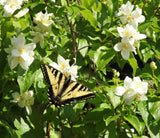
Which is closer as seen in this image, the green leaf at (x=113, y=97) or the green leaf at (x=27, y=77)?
the green leaf at (x=27, y=77)

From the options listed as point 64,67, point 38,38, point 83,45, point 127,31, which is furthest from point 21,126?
point 127,31

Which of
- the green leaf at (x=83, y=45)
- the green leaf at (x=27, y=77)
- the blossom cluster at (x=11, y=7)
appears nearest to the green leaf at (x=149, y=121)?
the green leaf at (x=83, y=45)

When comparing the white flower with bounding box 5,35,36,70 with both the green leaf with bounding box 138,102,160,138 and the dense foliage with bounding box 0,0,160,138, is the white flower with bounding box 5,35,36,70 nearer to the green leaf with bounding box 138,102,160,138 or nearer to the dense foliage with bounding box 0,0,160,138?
the dense foliage with bounding box 0,0,160,138

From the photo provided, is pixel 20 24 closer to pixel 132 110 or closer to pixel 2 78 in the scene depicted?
pixel 2 78

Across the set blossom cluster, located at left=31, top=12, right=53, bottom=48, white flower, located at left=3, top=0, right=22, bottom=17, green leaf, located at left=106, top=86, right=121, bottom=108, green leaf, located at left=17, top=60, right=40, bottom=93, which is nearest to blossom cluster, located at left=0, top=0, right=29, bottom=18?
white flower, located at left=3, top=0, right=22, bottom=17

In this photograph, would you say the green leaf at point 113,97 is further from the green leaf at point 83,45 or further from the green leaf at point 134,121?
the green leaf at point 83,45

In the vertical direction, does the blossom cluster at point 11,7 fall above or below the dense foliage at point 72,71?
above
